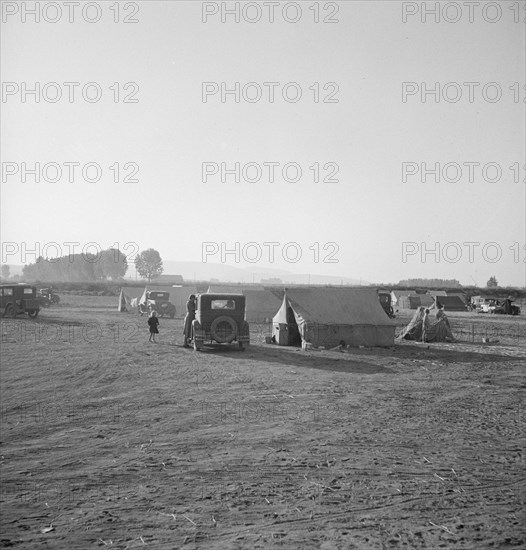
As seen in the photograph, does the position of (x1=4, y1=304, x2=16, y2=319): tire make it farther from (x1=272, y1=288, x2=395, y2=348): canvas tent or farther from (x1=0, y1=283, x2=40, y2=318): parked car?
(x1=272, y1=288, x2=395, y2=348): canvas tent

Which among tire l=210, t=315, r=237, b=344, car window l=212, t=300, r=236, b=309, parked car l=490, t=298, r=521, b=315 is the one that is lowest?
parked car l=490, t=298, r=521, b=315

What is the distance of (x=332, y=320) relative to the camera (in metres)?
21.6

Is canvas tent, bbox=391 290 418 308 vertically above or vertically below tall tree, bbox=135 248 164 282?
below

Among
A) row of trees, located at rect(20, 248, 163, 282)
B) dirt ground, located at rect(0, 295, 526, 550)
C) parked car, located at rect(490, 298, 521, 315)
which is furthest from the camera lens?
row of trees, located at rect(20, 248, 163, 282)

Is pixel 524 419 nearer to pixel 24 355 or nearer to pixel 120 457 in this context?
pixel 120 457

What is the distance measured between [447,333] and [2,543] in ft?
73.8

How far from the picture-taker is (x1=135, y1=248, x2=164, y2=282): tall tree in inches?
5551

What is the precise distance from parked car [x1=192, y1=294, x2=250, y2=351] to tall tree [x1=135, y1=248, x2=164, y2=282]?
122 m

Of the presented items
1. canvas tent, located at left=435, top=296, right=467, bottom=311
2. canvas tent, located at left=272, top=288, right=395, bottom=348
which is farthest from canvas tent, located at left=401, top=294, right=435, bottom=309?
canvas tent, located at left=272, top=288, right=395, bottom=348

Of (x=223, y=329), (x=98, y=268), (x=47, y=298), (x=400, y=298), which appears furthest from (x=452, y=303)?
(x=98, y=268)

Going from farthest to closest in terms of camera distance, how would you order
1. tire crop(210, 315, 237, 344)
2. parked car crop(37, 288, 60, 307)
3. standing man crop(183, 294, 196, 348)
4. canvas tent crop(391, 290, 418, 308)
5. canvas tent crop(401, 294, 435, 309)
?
canvas tent crop(391, 290, 418, 308) < canvas tent crop(401, 294, 435, 309) < parked car crop(37, 288, 60, 307) < standing man crop(183, 294, 196, 348) < tire crop(210, 315, 237, 344)

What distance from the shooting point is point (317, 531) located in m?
5.82

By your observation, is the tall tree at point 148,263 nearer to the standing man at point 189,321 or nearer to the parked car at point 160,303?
the parked car at point 160,303

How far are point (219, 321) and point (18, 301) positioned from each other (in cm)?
2296
